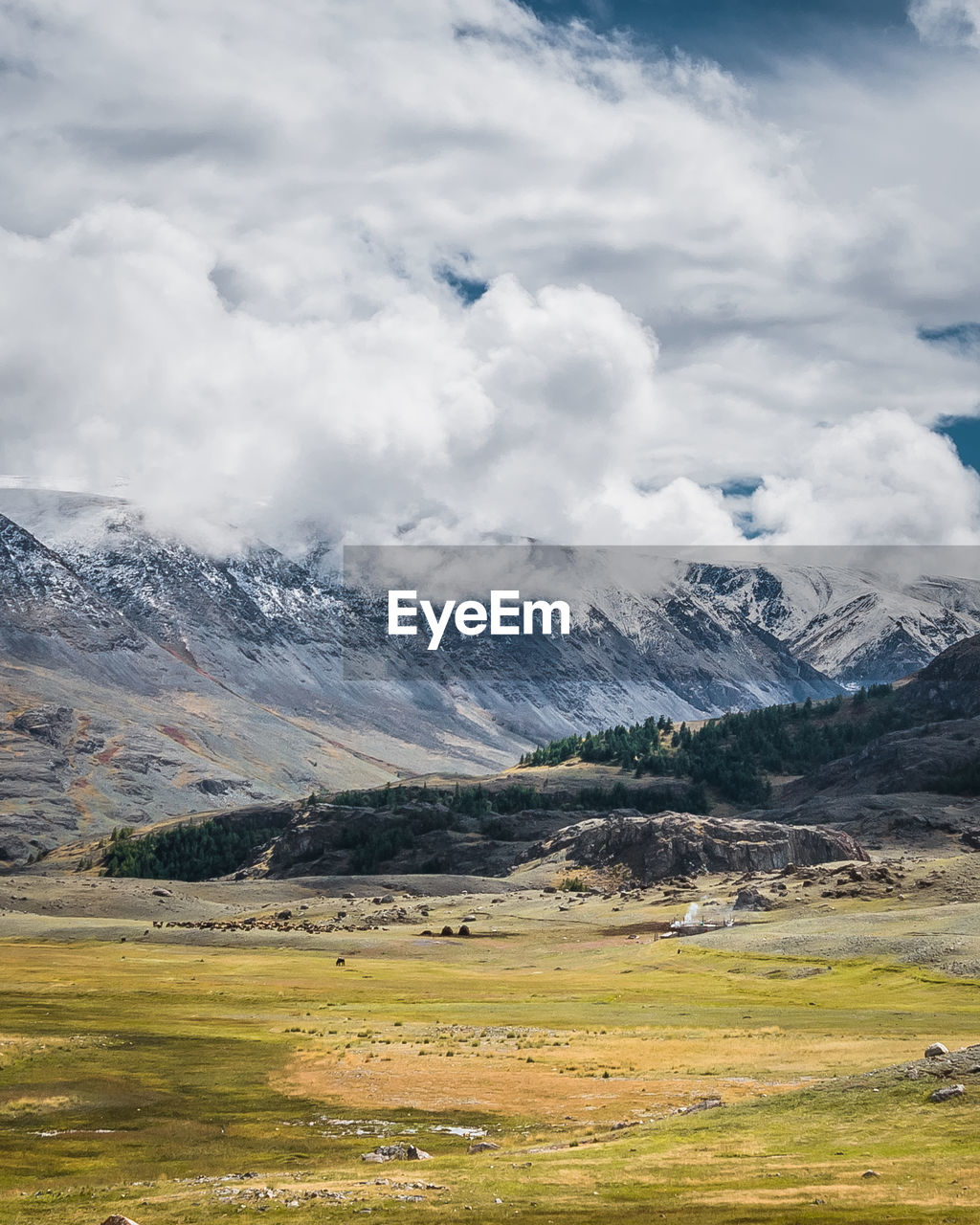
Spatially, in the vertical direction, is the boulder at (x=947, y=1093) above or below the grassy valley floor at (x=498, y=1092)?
above

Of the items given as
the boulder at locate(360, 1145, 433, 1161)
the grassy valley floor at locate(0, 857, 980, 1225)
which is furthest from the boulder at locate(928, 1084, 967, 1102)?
the boulder at locate(360, 1145, 433, 1161)

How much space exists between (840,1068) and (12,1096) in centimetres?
3943

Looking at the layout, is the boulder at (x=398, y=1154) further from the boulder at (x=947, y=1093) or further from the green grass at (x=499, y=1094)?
the boulder at (x=947, y=1093)

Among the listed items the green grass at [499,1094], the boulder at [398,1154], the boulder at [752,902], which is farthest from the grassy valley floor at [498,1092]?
the boulder at [752,902]

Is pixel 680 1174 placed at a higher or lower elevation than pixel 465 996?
higher

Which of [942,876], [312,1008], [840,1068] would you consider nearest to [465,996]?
[312,1008]

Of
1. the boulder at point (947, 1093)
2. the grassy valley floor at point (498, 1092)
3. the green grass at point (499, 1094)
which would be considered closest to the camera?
the green grass at point (499, 1094)

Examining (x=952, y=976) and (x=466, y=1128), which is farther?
(x=952, y=976)

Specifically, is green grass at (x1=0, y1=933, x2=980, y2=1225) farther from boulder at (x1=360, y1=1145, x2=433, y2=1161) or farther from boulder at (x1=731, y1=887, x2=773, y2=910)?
boulder at (x1=731, y1=887, x2=773, y2=910)

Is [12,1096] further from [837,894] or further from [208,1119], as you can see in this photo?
[837,894]

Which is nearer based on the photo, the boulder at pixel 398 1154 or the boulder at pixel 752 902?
the boulder at pixel 398 1154

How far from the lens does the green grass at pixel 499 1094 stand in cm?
3869

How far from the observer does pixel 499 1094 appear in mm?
64375

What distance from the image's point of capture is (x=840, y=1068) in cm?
6581
